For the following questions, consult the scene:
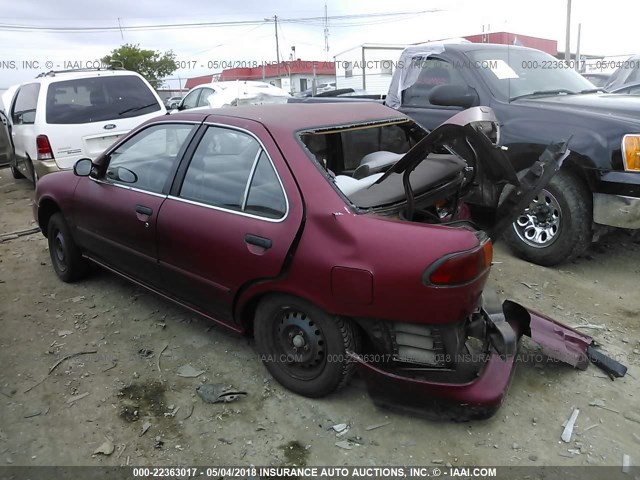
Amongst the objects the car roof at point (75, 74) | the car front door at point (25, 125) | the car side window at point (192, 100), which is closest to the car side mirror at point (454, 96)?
the car roof at point (75, 74)

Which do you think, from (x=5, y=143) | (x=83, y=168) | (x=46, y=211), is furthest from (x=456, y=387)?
(x=5, y=143)

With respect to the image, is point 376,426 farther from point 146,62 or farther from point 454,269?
point 146,62

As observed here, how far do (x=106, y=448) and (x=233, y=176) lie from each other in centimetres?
161

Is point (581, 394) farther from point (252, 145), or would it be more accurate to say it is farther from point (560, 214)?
point (252, 145)

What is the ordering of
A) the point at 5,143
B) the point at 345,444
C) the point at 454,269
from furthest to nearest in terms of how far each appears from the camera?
the point at 5,143 < the point at 345,444 < the point at 454,269

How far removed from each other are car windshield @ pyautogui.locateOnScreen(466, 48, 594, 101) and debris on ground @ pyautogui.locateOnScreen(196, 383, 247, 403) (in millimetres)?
3698

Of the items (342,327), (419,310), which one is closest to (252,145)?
(342,327)

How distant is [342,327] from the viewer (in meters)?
2.59

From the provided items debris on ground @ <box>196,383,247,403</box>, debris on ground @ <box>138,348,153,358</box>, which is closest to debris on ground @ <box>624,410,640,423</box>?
debris on ground @ <box>196,383,247,403</box>

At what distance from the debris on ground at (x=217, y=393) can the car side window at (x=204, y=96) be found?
32.0 feet

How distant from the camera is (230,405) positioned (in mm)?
2885

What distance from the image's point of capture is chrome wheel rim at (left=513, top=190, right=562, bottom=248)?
446 centimetres

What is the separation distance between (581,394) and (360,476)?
55.6 inches

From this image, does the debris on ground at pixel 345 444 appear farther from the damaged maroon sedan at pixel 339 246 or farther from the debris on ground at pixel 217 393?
the debris on ground at pixel 217 393
